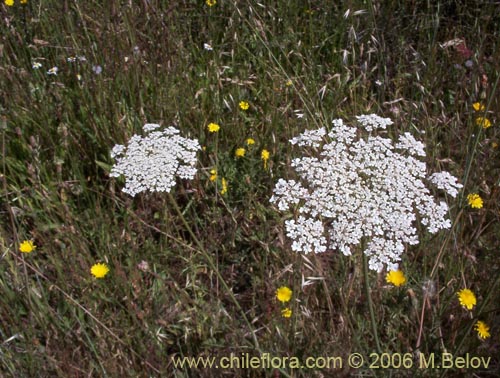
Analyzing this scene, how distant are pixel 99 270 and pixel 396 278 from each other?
4.57 ft

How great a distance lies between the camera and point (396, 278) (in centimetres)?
215

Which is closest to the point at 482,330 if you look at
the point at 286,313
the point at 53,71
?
the point at 286,313

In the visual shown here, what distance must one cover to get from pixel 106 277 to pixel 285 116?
139 centimetres

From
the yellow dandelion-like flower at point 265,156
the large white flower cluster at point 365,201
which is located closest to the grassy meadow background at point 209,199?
the yellow dandelion-like flower at point 265,156

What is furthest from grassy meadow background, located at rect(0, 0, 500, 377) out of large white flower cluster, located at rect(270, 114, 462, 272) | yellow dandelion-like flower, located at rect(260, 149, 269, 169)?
large white flower cluster, located at rect(270, 114, 462, 272)

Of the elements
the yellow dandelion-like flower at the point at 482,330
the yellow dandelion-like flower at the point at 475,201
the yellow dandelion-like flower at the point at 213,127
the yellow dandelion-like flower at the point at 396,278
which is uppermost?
the yellow dandelion-like flower at the point at 213,127

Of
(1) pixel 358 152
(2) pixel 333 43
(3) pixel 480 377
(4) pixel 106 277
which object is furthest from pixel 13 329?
(2) pixel 333 43

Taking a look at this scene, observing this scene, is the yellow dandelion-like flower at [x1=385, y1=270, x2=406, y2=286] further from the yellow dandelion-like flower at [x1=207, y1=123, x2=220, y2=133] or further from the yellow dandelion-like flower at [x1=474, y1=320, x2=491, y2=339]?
the yellow dandelion-like flower at [x1=207, y1=123, x2=220, y2=133]

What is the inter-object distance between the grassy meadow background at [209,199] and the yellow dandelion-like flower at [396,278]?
0.07 m

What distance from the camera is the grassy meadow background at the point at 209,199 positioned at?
2115 mm

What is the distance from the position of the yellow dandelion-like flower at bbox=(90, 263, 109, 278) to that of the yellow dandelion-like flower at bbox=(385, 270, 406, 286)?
1325mm

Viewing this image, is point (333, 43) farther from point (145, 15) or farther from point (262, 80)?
point (145, 15)

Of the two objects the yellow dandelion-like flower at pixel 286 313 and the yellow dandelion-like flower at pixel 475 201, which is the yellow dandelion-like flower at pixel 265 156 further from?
the yellow dandelion-like flower at pixel 475 201

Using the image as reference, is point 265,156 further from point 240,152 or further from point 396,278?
point 396,278
